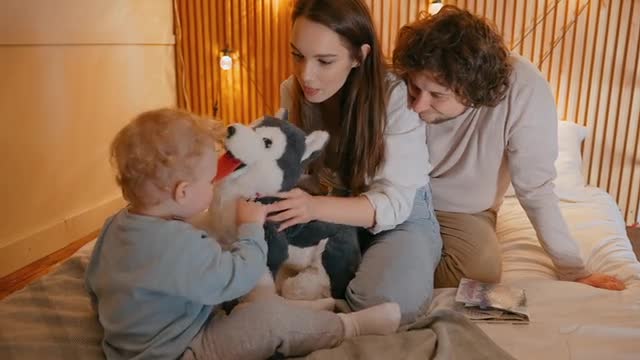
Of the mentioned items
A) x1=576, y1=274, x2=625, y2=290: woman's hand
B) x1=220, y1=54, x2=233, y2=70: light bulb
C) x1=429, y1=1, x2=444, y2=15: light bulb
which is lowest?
x1=576, y1=274, x2=625, y2=290: woman's hand

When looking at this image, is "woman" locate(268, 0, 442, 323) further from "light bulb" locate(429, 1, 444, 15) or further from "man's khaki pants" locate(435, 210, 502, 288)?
"light bulb" locate(429, 1, 444, 15)

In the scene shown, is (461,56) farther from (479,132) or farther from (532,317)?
(532,317)

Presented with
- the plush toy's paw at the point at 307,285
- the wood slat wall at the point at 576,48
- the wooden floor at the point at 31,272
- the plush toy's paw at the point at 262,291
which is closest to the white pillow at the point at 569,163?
the wood slat wall at the point at 576,48

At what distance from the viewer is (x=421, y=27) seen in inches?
58.1

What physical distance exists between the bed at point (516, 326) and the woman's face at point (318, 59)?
55 centimetres

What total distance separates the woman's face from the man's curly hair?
0.54 ft

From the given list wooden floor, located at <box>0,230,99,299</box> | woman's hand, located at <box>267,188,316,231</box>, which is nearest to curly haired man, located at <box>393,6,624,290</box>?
woman's hand, located at <box>267,188,316,231</box>

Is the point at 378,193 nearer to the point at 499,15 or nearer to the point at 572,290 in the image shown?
the point at 572,290

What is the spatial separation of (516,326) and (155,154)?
0.78 meters

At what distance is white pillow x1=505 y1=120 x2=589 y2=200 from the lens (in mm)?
2232

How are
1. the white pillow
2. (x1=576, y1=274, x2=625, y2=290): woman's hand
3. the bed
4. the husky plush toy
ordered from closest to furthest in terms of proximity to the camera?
1. the bed
2. the husky plush toy
3. (x1=576, y1=274, x2=625, y2=290): woman's hand
4. the white pillow

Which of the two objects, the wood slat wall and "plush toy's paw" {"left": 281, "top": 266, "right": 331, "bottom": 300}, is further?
the wood slat wall

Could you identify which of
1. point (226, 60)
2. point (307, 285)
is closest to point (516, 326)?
point (307, 285)

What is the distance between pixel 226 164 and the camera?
116cm
